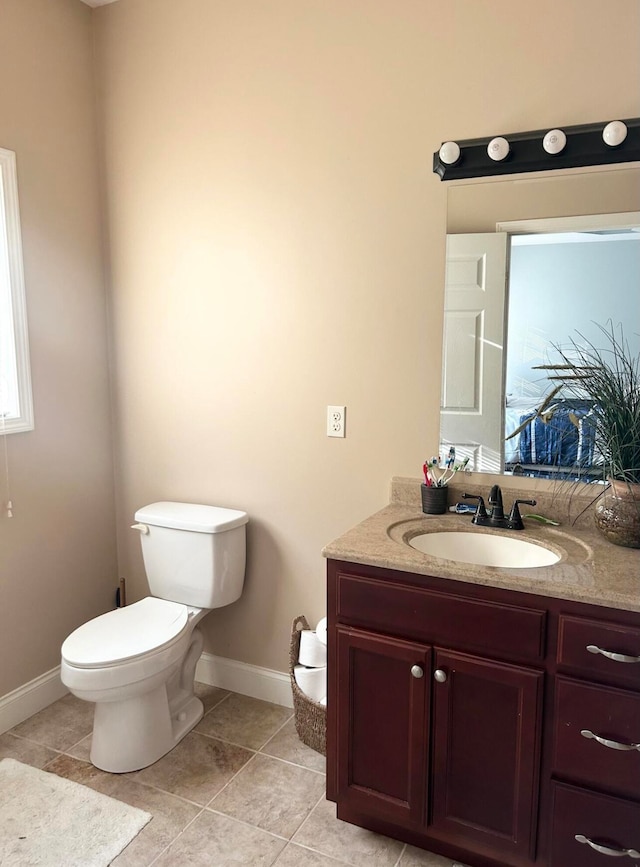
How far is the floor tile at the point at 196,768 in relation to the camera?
2.10 metres

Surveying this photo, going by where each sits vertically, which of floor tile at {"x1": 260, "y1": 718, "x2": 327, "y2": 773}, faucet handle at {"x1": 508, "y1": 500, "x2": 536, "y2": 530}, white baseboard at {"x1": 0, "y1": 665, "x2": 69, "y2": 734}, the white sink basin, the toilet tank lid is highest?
faucet handle at {"x1": 508, "y1": 500, "x2": 536, "y2": 530}

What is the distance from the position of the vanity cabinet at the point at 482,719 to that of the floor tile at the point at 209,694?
0.85m

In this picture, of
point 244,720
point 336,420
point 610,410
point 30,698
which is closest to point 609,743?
point 610,410

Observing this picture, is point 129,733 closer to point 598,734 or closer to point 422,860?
point 422,860

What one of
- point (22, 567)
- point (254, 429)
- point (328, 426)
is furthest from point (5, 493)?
point (328, 426)

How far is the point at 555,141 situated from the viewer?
1.86m

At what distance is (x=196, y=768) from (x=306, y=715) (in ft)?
1.33

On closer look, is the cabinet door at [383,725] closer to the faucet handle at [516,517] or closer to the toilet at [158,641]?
the faucet handle at [516,517]

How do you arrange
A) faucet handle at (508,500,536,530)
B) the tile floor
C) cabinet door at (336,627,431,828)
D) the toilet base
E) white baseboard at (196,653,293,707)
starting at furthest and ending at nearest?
white baseboard at (196,653,293,707) < the toilet base < faucet handle at (508,500,536,530) < the tile floor < cabinet door at (336,627,431,828)

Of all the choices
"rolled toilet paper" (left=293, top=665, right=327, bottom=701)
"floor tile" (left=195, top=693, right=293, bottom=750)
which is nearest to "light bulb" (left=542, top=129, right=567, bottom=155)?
"rolled toilet paper" (left=293, top=665, right=327, bottom=701)

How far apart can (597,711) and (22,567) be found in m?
2.04

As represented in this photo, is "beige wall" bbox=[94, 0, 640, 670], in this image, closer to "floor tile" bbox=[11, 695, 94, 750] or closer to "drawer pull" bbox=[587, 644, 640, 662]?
"floor tile" bbox=[11, 695, 94, 750]

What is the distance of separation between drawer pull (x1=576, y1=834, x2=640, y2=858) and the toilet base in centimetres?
136

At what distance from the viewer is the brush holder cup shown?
211 cm
